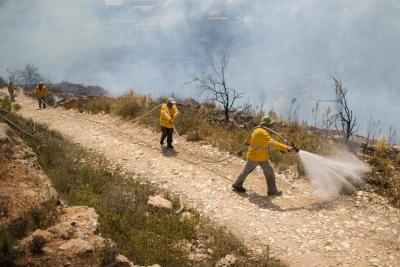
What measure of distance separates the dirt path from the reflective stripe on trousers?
0.92ft

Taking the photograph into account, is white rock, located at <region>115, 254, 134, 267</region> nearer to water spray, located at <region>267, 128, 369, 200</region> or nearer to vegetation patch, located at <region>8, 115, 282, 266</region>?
vegetation patch, located at <region>8, 115, 282, 266</region>

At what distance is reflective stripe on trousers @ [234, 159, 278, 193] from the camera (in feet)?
27.5

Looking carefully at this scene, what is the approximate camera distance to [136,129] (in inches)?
529

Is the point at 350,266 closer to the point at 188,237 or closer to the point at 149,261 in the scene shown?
the point at 188,237

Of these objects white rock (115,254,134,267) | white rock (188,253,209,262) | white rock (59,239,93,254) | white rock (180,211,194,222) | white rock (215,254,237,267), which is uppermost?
white rock (59,239,93,254)

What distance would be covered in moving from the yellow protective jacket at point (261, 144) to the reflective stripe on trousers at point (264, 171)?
155 mm

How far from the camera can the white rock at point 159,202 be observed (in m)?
7.24

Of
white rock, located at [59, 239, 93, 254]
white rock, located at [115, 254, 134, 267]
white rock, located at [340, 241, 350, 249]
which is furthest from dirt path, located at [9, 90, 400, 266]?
white rock, located at [59, 239, 93, 254]

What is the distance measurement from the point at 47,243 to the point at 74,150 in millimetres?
6181

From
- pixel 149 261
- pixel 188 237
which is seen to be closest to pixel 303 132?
pixel 188 237

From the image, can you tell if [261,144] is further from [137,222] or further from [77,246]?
[77,246]

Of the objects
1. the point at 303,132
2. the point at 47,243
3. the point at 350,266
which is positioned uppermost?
the point at 303,132

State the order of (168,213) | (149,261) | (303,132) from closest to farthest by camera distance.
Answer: (149,261) → (168,213) → (303,132)

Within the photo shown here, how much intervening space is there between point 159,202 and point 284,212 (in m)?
2.72
